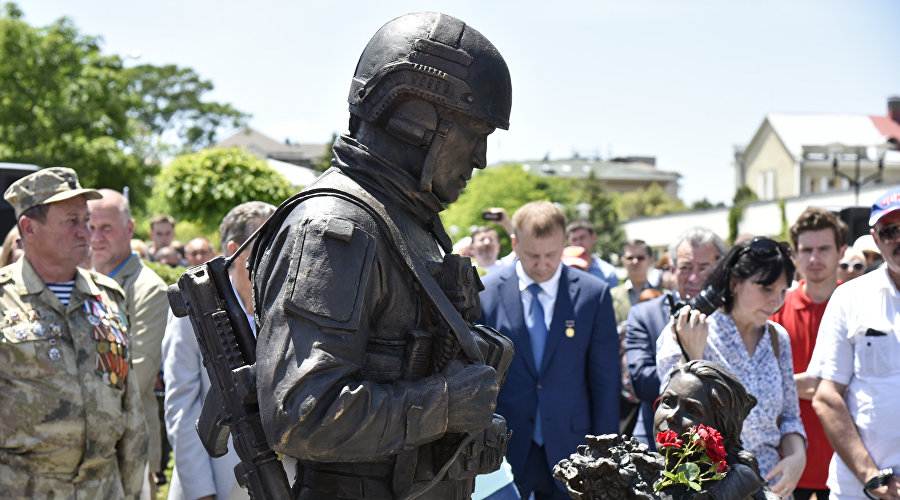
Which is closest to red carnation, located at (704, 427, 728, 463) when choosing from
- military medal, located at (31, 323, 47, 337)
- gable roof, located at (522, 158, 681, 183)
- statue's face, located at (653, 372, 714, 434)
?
statue's face, located at (653, 372, 714, 434)

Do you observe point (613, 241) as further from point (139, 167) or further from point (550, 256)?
point (550, 256)

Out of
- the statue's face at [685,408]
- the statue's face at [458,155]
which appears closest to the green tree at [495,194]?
the statue's face at [685,408]

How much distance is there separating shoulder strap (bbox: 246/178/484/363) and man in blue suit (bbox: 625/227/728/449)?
2958 mm

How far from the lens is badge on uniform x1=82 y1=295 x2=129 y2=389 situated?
4520 millimetres

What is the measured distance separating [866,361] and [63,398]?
4.01 metres

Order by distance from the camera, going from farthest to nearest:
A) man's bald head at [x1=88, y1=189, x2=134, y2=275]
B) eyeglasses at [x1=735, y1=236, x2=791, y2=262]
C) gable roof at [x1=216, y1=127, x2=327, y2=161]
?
gable roof at [x1=216, y1=127, x2=327, y2=161], man's bald head at [x1=88, y1=189, x2=134, y2=275], eyeglasses at [x1=735, y1=236, x2=791, y2=262]

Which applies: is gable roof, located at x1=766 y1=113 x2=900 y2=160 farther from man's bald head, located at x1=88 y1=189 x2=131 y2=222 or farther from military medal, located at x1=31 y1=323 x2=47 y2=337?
military medal, located at x1=31 y1=323 x2=47 y2=337

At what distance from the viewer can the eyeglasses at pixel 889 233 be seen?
4691 millimetres

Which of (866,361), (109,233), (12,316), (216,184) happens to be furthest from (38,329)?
(216,184)

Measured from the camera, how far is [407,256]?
252 centimetres

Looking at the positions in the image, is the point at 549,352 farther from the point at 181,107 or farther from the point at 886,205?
the point at 181,107

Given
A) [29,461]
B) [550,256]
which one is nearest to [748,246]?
[550,256]

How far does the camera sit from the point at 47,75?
31359 millimetres

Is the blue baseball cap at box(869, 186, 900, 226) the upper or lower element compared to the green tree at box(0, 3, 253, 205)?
lower
